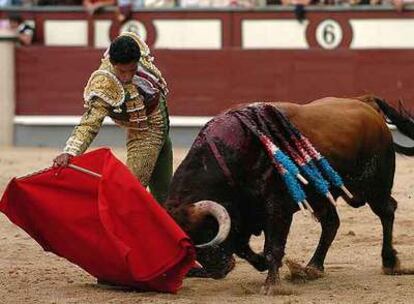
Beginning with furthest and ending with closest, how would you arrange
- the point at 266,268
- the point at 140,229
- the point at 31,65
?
1. the point at 31,65
2. the point at 266,268
3. the point at 140,229

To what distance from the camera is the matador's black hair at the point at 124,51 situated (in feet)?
16.9

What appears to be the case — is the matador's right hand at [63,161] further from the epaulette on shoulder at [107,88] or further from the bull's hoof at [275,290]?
the bull's hoof at [275,290]

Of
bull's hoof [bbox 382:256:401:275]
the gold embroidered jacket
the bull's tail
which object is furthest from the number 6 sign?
the gold embroidered jacket

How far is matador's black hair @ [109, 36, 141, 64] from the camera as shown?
5.15 meters

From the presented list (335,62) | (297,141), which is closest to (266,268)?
(297,141)

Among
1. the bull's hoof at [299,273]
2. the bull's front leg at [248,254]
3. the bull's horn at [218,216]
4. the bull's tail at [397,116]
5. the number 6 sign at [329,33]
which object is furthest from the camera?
the number 6 sign at [329,33]

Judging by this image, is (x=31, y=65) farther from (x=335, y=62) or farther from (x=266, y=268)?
(x=266, y=268)

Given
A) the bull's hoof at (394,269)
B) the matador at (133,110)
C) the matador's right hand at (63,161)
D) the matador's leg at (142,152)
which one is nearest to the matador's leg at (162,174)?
the matador at (133,110)

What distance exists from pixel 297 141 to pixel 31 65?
318 inches

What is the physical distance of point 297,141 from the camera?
5281mm

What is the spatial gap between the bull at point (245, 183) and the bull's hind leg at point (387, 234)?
27 centimetres

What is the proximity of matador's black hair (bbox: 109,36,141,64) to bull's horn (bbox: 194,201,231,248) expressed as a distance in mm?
676

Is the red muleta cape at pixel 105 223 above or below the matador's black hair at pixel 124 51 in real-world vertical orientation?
below

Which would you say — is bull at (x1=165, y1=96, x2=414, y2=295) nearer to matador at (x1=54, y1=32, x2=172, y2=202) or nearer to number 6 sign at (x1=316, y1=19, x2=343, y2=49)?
matador at (x1=54, y1=32, x2=172, y2=202)
